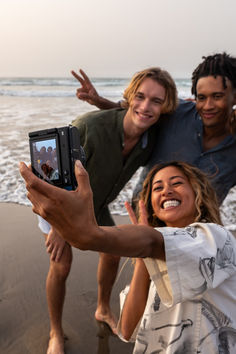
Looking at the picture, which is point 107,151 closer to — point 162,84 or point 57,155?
point 162,84

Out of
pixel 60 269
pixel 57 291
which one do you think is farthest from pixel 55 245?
pixel 57 291

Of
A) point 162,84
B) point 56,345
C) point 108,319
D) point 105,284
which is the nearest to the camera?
point 56,345

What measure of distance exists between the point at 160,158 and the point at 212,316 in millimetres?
1522

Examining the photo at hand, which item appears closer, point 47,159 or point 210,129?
point 47,159

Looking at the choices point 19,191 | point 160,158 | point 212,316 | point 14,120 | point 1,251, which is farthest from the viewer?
point 14,120

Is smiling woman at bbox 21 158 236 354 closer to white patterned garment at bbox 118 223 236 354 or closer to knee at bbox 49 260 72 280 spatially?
white patterned garment at bbox 118 223 236 354

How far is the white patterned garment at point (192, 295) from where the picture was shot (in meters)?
1.31

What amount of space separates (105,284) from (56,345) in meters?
0.63

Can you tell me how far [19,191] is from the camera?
550 centimetres

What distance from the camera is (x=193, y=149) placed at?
2717mm

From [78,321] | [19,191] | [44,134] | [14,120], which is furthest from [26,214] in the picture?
[14,120]

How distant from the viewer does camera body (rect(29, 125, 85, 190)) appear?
4.17ft

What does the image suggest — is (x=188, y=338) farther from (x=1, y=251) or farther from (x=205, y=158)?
(x=1, y=251)

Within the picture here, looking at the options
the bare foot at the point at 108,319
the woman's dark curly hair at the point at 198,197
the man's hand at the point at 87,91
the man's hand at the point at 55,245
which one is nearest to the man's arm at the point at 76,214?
the woman's dark curly hair at the point at 198,197
